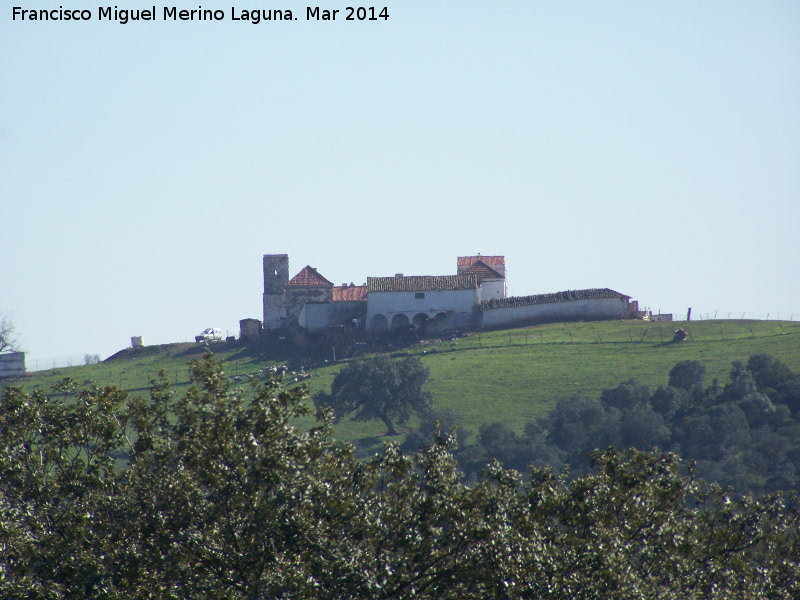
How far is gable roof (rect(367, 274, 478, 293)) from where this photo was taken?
85.1 meters

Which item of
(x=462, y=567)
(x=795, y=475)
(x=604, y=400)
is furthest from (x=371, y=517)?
(x=604, y=400)

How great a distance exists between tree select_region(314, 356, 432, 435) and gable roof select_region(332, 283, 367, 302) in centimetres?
1742

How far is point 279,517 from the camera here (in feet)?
55.2

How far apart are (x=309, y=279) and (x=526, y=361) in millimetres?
22145

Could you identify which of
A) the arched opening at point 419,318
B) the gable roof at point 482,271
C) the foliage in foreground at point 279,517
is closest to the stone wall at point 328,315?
the arched opening at point 419,318

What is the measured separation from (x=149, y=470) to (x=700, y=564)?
10.3 metres

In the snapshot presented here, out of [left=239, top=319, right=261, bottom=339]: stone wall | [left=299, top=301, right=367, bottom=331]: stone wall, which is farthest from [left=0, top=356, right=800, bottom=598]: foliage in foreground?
[left=239, top=319, right=261, bottom=339]: stone wall

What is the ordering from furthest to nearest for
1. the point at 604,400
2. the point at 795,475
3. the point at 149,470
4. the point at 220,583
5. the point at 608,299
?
1. the point at 608,299
2. the point at 604,400
3. the point at 795,475
4. the point at 149,470
5. the point at 220,583

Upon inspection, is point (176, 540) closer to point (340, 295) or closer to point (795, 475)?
point (795, 475)

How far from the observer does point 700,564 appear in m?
20.8

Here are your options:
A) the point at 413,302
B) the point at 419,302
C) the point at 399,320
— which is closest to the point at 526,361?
the point at 419,302

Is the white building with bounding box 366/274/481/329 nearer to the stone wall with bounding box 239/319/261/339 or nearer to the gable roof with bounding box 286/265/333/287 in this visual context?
the gable roof with bounding box 286/265/333/287

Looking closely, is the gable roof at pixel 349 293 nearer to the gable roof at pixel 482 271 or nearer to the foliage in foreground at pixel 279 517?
the gable roof at pixel 482 271

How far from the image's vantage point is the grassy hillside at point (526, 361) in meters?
69.8
